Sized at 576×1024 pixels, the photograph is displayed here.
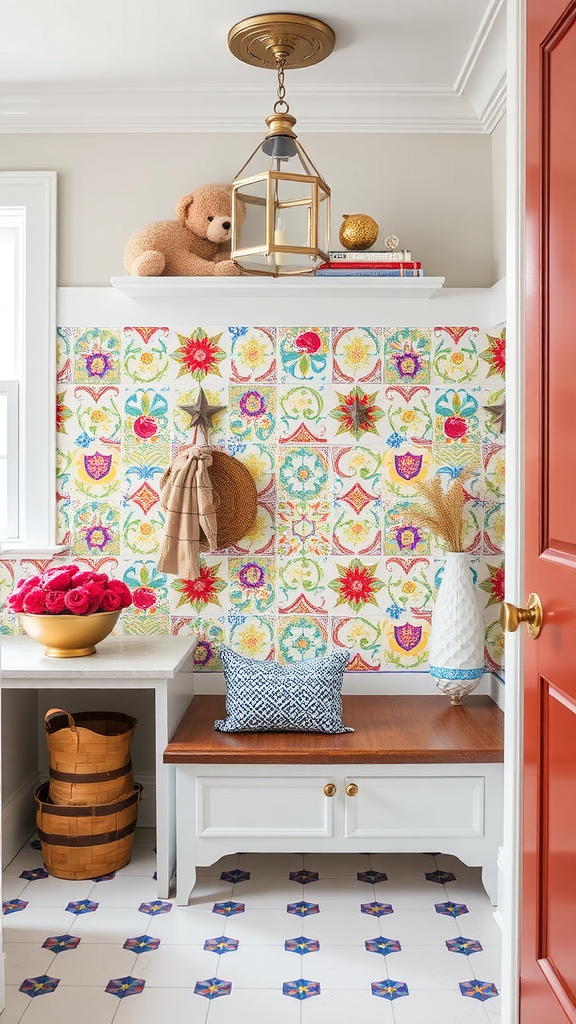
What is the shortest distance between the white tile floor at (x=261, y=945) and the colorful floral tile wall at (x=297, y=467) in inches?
30.7

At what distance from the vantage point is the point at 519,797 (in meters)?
1.75

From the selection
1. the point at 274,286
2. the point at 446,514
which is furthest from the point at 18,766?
the point at 274,286

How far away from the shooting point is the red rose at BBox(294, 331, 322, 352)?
3.31m

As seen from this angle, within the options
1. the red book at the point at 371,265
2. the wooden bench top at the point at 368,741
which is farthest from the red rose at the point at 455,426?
the wooden bench top at the point at 368,741

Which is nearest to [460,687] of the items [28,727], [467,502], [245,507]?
[467,502]

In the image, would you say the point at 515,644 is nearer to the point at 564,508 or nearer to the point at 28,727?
the point at 564,508

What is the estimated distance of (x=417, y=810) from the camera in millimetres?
2764

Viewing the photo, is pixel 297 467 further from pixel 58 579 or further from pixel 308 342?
pixel 58 579

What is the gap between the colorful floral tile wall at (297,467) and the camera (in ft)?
10.9

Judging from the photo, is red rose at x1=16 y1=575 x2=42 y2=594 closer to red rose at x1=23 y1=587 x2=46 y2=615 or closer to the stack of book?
red rose at x1=23 y1=587 x2=46 y2=615

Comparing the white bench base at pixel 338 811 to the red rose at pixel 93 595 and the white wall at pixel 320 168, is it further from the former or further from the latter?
the white wall at pixel 320 168

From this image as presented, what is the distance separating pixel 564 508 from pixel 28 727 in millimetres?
2511

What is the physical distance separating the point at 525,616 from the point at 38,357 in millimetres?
2303

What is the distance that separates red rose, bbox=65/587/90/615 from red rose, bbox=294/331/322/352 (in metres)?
1.20
